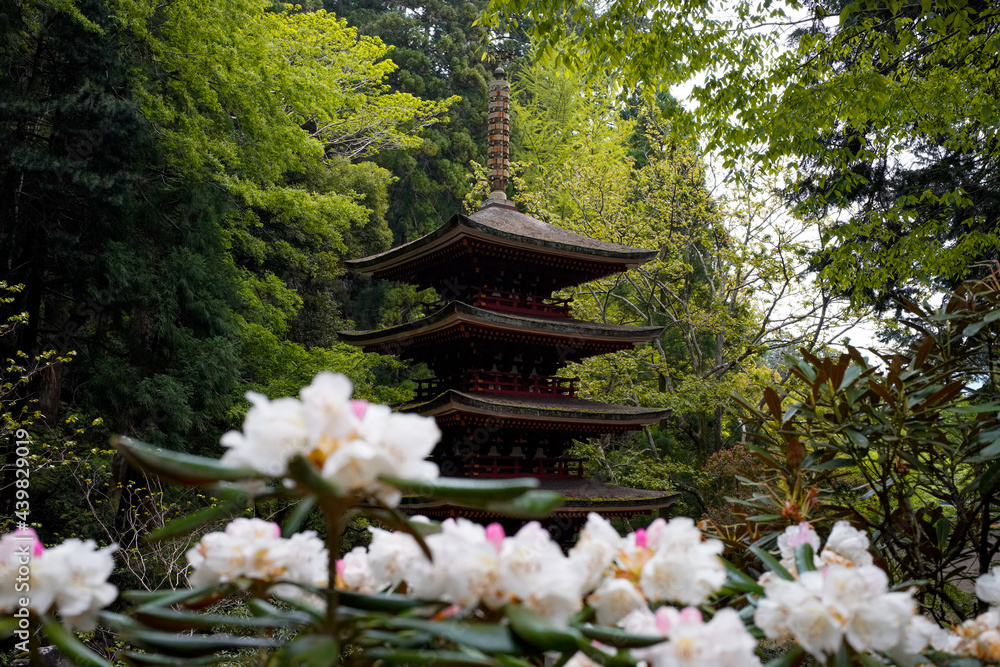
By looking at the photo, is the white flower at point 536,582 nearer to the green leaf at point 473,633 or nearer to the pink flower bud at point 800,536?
the green leaf at point 473,633

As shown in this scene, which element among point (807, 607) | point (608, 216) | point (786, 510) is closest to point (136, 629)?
point (807, 607)

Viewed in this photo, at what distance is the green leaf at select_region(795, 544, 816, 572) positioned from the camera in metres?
1.06

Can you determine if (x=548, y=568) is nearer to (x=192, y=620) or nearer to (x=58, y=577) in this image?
(x=192, y=620)

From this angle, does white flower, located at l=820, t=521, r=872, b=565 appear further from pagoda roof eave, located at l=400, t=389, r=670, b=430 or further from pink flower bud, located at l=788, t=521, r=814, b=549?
pagoda roof eave, located at l=400, t=389, r=670, b=430

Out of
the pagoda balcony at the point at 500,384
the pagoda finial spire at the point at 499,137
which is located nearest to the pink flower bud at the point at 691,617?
the pagoda balcony at the point at 500,384

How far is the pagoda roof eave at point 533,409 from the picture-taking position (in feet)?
26.7

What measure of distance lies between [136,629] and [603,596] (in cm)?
51

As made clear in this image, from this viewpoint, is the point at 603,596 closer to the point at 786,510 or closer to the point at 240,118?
the point at 786,510

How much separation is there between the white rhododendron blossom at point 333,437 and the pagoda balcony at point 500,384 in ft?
27.2

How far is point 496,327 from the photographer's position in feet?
28.2

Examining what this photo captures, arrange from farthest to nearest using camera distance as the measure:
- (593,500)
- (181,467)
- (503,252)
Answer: (503,252) → (593,500) → (181,467)

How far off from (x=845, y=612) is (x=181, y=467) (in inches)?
29.0

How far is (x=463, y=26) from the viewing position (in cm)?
2242

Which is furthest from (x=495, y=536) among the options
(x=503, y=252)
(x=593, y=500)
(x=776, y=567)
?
(x=503, y=252)
